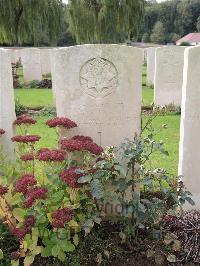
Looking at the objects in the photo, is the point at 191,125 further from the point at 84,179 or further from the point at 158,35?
the point at 158,35

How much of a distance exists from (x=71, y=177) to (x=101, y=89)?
108cm

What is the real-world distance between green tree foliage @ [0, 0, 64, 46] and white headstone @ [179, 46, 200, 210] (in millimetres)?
14799

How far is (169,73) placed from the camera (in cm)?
916

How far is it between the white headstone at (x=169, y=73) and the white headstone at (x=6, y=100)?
5815mm

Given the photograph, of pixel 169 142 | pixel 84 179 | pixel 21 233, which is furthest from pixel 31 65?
pixel 21 233

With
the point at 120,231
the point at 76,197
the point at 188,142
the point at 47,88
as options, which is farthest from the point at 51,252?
the point at 47,88

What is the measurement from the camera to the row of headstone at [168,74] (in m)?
9.08

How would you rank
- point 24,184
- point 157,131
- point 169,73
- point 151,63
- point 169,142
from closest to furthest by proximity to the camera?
1. point 24,184
2. point 169,142
3. point 157,131
4. point 169,73
5. point 151,63

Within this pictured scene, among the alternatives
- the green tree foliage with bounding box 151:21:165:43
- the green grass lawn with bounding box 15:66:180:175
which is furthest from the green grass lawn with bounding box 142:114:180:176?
the green tree foliage with bounding box 151:21:165:43

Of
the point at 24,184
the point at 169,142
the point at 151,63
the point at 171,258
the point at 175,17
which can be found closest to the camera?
the point at 24,184

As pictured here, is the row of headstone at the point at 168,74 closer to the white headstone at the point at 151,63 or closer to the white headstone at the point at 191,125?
the white headstone at the point at 151,63

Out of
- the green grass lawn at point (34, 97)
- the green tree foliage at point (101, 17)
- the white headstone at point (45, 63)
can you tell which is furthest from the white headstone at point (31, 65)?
the green tree foliage at point (101, 17)

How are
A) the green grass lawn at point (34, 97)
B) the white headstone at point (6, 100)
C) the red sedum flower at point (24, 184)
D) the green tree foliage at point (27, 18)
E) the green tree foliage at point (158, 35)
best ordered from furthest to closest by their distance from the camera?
the green tree foliage at point (158, 35)
the green tree foliage at point (27, 18)
the green grass lawn at point (34, 97)
the white headstone at point (6, 100)
the red sedum flower at point (24, 184)

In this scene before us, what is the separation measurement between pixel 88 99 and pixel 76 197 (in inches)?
39.4
